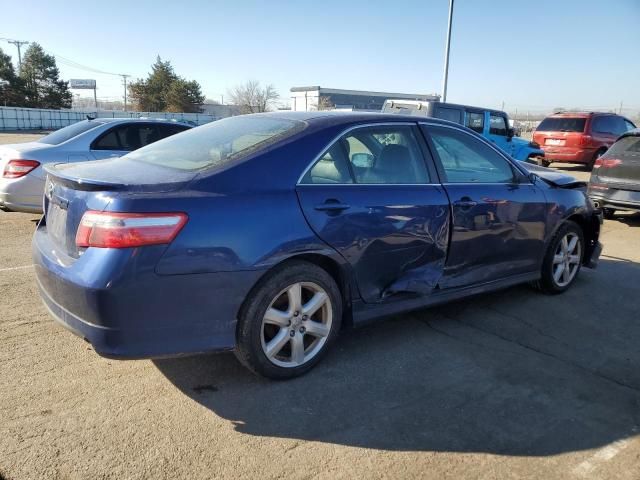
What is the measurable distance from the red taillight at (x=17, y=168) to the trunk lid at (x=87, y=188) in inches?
156

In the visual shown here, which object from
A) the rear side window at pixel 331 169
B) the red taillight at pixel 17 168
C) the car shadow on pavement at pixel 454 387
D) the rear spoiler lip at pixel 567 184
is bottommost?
the car shadow on pavement at pixel 454 387

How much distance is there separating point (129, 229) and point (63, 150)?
5264mm

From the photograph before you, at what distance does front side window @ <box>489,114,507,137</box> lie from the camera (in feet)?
42.6

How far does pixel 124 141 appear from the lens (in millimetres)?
7633

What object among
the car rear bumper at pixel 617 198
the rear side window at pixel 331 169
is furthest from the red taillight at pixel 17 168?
the car rear bumper at pixel 617 198

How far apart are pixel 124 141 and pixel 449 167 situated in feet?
17.8

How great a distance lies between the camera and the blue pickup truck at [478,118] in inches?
448

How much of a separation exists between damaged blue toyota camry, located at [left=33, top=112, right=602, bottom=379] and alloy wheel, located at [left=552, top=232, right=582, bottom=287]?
0.77 m

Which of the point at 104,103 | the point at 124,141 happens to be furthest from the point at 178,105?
the point at 124,141

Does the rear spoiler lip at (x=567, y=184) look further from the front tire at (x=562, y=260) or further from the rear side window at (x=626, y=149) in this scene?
the rear side window at (x=626, y=149)

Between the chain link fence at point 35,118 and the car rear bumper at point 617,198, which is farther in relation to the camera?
the chain link fence at point 35,118

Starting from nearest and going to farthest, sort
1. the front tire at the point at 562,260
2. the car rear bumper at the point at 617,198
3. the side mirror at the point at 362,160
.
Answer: the side mirror at the point at 362,160 < the front tire at the point at 562,260 < the car rear bumper at the point at 617,198

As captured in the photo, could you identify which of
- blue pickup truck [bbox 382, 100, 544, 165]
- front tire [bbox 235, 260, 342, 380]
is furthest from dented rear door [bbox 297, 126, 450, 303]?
blue pickup truck [bbox 382, 100, 544, 165]

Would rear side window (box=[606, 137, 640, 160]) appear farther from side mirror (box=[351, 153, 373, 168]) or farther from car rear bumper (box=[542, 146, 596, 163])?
car rear bumper (box=[542, 146, 596, 163])
